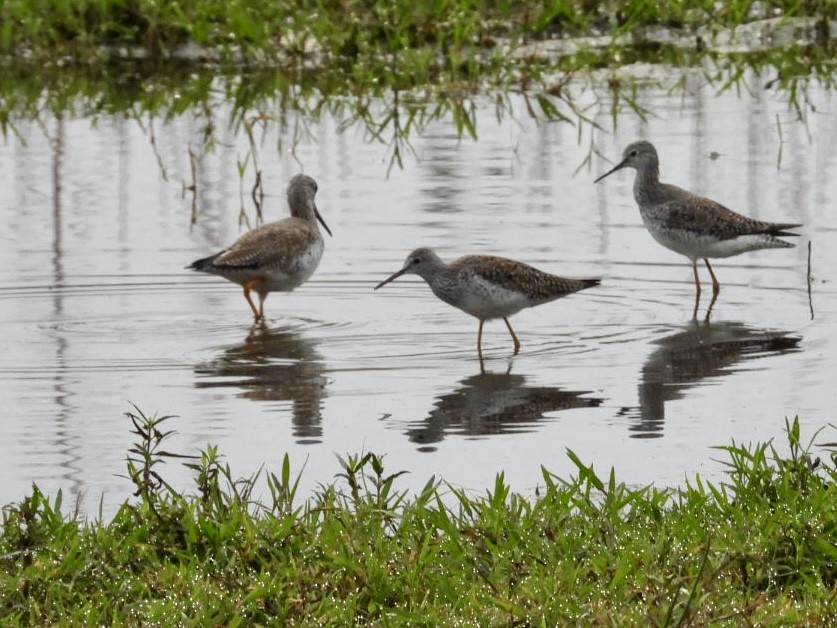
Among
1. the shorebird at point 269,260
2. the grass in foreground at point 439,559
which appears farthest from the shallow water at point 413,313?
the grass in foreground at point 439,559

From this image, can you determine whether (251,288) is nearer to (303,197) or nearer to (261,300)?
(261,300)

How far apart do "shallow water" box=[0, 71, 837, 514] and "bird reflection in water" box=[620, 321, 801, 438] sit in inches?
0.9

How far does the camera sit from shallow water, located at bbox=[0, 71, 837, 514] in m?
7.60

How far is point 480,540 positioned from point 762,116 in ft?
33.4

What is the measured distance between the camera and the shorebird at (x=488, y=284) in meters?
9.68

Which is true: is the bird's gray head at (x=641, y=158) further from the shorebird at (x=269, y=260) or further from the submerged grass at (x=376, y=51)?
the submerged grass at (x=376, y=51)

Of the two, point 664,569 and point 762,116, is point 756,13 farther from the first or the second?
point 664,569

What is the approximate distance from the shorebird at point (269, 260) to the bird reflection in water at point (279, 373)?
0.49 m

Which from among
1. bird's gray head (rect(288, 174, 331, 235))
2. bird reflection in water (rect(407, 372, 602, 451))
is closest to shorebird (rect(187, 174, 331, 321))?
bird's gray head (rect(288, 174, 331, 235))

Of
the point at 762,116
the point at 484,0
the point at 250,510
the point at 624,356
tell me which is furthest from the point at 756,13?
the point at 250,510

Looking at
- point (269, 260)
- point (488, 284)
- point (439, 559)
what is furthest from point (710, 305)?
point (439, 559)

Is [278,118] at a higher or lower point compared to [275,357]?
higher

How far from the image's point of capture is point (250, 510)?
6.61m

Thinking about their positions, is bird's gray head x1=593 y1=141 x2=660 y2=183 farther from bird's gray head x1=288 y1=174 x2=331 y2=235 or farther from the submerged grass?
the submerged grass
